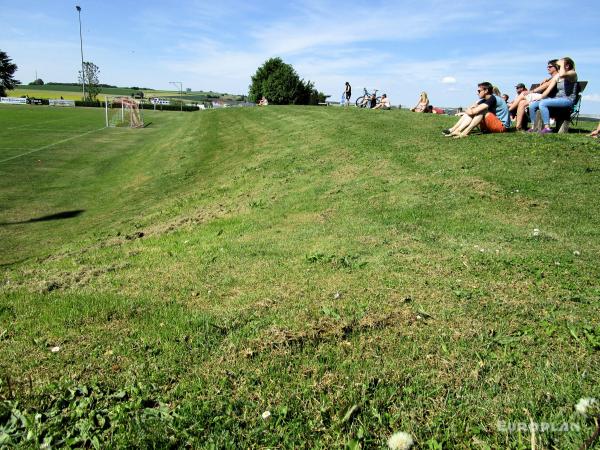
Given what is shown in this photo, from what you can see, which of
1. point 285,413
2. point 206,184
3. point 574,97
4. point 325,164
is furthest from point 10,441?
point 574,97

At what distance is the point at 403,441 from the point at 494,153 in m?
8.56

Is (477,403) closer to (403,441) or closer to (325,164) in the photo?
(403,441)

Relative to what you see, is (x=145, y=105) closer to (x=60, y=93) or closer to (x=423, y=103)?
(x=60, y=93)

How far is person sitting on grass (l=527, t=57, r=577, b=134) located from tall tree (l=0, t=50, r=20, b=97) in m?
108

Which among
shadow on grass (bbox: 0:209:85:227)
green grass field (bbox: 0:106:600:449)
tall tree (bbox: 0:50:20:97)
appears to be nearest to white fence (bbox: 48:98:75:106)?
tall tree (bbox: 0:50:20:97)

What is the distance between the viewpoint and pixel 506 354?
10.3 feet

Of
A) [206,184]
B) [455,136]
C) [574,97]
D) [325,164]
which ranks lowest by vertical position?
[206,184]

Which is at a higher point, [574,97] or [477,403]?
[574,97]

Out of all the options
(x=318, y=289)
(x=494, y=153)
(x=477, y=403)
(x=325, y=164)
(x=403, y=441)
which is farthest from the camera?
(x=325, y=164)

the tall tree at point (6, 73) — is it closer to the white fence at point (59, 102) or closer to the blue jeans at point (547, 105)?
the white fence at point (59, 102)

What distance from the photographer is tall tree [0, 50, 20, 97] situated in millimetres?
91188

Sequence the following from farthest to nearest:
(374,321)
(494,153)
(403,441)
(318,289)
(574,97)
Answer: (574,97), (494,153), (318,289), (374,321), (403,441)

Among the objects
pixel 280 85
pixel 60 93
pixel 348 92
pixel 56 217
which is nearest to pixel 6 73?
pixel 60 93

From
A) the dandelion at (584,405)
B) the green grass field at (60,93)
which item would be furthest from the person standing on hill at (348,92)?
the green grass field at (60,93)
